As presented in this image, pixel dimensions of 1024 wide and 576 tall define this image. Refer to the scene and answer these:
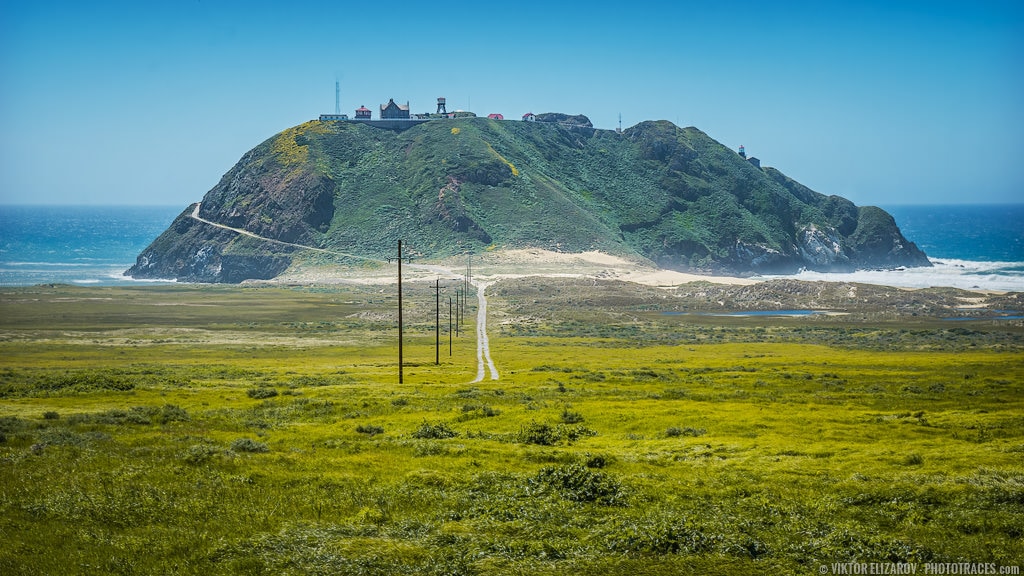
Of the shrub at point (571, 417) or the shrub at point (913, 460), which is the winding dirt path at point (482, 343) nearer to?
the shrub at point (571, 417)

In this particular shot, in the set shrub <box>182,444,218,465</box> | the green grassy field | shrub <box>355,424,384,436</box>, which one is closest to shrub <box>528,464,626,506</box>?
the green grassy field

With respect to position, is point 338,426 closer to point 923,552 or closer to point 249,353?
point 923,552

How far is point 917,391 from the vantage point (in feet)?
177

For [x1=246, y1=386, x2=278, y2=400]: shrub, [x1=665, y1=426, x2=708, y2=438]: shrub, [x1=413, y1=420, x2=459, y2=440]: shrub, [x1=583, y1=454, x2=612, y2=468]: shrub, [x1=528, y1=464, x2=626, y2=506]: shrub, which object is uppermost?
[x1=528, y1=464, x2=626, y2=506]: shrub

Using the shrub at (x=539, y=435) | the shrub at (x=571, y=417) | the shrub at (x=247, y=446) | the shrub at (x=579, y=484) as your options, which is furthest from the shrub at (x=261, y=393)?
the shrub at (x=579, y=484)

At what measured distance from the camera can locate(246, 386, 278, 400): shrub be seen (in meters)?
50.6

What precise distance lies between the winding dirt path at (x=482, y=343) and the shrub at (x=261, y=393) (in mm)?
16789

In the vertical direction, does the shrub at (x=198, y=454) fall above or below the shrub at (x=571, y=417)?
above

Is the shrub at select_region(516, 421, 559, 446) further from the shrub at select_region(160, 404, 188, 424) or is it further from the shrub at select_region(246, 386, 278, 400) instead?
the shrub at select_region(246, 386, 278, 400)

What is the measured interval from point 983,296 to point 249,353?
14193 cm

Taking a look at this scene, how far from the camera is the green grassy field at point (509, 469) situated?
68.5ft

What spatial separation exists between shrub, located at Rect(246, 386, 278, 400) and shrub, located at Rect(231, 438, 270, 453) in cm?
1873

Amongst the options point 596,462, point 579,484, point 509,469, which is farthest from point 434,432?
point 579,484

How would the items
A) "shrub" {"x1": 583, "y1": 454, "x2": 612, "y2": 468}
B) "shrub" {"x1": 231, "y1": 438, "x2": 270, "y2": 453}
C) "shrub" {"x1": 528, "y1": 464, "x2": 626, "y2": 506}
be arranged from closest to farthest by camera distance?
1. "shrub" {"x1": 528, "y1": 464, "x2": 626, "y2": 506}
2. "shrub" {"x1": 583, "y1": 454, "x2": 612, "y2": 468}
3. "shrub" {"x1": 231, "y1": 438, "x2": 270, "y2": 453}
